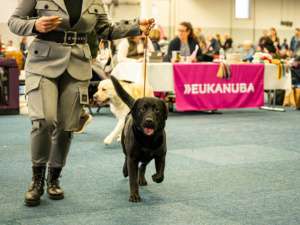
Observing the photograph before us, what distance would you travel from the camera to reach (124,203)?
296 centimetres

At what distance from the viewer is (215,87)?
7.85 meters

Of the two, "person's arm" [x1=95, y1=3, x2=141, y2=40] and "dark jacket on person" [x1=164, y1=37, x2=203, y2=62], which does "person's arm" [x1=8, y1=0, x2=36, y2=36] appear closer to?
"person's arm" [x1=95, y1=3, x2=141, y2=40]

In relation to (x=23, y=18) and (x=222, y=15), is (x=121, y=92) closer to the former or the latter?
(x=23, y=18)

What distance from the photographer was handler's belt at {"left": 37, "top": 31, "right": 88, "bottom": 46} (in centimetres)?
284

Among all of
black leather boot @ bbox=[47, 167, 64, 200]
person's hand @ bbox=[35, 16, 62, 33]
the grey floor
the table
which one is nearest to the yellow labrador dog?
the grey floor

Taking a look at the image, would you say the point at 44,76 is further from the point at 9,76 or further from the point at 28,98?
the point at 9,76

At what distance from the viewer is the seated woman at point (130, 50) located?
7676 mm

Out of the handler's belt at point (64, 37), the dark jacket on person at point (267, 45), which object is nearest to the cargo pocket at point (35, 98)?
the handler's belt at point (64, 37)

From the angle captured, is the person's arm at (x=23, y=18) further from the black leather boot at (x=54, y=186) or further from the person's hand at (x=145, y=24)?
the black leather boot at (x=54, y=186)

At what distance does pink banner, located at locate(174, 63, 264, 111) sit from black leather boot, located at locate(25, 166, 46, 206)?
4633mm

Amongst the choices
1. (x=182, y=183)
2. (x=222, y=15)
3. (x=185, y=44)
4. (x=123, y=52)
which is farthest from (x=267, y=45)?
(x=222, y=15)

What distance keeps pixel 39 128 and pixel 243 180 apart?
1.48 metres

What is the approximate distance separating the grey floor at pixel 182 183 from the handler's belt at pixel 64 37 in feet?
2.92

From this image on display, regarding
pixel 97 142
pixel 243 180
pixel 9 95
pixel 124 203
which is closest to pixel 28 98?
pixel 124 203
